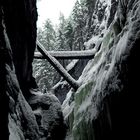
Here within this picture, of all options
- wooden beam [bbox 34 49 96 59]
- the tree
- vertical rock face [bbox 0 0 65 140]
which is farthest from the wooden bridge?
the tree

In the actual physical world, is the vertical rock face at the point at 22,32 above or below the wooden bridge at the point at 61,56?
above

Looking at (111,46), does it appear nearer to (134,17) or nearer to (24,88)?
(134,17)

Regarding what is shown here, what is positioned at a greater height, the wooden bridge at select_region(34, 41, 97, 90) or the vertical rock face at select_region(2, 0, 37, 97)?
the vertical rock face at select_region(2, 0, 37, 97)

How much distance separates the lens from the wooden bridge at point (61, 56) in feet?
50.6

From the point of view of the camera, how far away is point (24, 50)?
12156 mm

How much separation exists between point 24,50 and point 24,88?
6.38 ft

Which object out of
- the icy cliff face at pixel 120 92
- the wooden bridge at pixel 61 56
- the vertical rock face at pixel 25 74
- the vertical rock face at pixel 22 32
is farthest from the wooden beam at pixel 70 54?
the icy cliff face at pixel 120 92

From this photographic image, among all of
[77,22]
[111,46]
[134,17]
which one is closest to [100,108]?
[111,46]

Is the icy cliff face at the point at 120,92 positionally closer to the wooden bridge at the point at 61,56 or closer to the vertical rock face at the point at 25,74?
the vertical rock face at the point at 25,74

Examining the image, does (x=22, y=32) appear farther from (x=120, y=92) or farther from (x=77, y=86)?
(x=120, y=92)

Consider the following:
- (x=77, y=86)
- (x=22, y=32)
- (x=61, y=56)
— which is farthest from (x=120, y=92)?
(x=61, y=56)

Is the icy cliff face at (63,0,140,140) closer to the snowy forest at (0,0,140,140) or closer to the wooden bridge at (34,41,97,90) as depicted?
the snowy forest at (0,0,140,140)

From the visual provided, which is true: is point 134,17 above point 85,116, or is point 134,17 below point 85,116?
above

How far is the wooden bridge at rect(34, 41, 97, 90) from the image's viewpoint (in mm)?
15416
